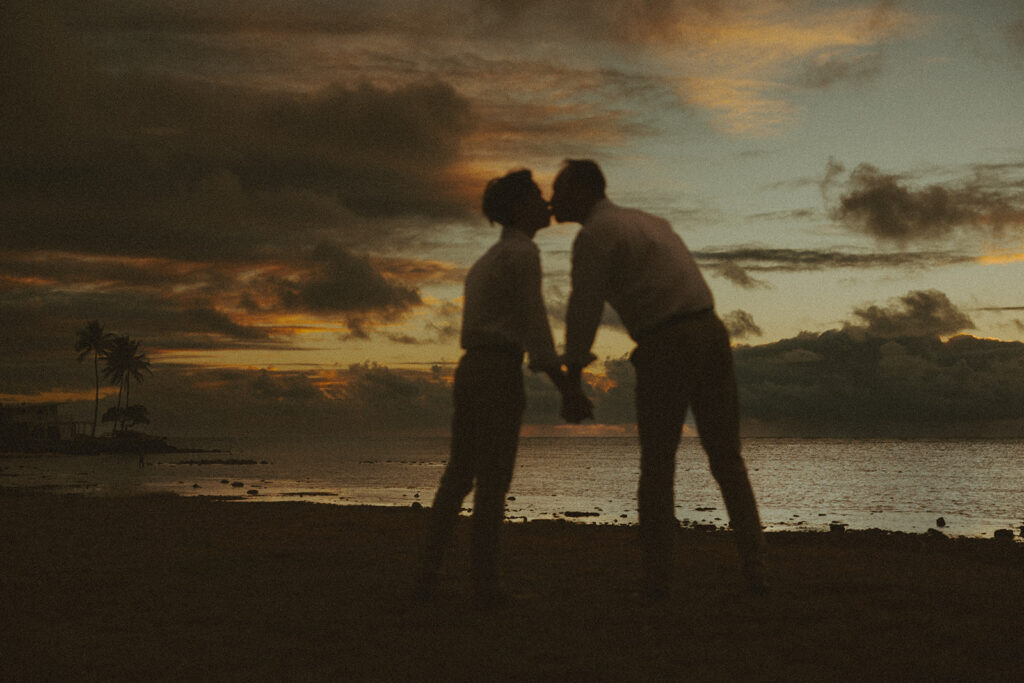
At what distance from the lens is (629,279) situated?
448cm

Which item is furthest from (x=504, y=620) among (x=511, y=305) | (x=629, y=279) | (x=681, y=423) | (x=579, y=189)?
(x=579, y=189)

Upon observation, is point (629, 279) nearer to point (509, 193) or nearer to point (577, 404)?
point (577, 404)

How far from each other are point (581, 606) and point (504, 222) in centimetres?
225

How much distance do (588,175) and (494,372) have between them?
4.32 ft

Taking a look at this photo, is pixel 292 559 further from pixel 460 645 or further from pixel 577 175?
pixel 577 175

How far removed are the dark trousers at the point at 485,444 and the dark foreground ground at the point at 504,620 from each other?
321 millimetres

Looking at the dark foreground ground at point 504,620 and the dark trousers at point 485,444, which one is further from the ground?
the dark trousers at point 485,444

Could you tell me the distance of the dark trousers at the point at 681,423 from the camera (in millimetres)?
4379

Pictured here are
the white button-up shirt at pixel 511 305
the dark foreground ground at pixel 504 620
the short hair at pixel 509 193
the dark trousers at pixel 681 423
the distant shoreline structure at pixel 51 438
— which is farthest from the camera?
the distant shoreline structure at pixel 51 438

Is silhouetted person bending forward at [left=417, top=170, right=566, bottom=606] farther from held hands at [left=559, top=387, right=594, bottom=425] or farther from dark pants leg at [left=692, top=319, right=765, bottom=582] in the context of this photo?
dark pants leg at [left=692, top=319, right=765, bottom=582]

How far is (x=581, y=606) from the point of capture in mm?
4367

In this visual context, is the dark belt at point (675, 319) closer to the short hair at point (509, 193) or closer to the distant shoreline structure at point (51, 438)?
the short hair at point (509, 193)

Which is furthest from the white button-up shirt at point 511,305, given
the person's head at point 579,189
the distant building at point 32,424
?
the distant building at point 32,424

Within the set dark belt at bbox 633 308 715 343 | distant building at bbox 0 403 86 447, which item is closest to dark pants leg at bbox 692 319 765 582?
dark belt at bbox 633 308 715 343
